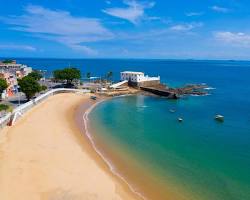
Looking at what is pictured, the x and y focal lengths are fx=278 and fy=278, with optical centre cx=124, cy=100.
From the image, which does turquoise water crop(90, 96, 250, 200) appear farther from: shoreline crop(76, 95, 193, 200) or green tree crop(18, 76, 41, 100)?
green tree crop(18, 76, 41, 100)

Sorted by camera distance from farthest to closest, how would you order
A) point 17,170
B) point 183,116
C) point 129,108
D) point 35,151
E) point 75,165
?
point 129,108 → point 183,116 → point 35,151 → point 75,165 → point 17,170

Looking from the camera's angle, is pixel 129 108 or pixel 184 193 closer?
pixel 184 193

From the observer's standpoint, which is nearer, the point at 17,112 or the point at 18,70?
the point at 17,112

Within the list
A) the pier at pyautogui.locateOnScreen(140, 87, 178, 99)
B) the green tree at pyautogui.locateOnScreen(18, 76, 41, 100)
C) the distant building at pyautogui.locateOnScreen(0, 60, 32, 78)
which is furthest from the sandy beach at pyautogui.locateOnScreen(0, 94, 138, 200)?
the distant building at pyautogui.locateOnScreen(0, 60, 32, 78)

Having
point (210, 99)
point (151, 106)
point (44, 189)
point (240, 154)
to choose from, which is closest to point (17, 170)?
point (44, 189)

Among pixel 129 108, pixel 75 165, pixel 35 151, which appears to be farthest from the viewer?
pixel 129 108

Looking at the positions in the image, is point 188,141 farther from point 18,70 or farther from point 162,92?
point 18,70

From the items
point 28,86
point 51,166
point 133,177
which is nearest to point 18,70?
point 28,86

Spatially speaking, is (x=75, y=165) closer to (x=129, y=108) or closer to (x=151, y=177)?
(x=151, y=177)

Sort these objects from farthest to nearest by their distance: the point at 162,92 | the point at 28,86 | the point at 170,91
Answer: the point at 170,91 < the point at 162,92 < the point at 28,86
